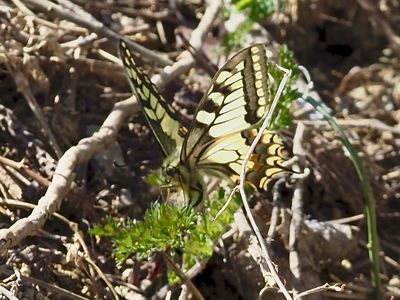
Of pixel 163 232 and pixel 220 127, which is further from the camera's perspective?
pixel 220 127

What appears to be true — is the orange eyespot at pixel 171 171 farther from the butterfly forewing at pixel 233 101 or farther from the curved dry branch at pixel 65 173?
the curved dry branch at pixel 65 173

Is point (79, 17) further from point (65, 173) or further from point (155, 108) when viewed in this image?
point (65, 173)

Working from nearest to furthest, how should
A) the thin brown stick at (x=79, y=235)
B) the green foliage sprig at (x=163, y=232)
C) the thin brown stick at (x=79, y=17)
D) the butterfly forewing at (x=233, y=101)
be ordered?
the green foliage sprig at (x=163, y=232)
the butterfly forewing at (x=233, y=101)
the thin brown stick at (x=79, y=235)
the thin brown stick at (x=79, y=17)

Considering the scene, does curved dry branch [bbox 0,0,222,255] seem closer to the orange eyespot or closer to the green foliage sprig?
the green foliage sprig

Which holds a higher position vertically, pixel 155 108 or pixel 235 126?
pixel 155 108

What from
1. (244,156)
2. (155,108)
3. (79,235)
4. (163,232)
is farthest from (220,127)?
(79,235)

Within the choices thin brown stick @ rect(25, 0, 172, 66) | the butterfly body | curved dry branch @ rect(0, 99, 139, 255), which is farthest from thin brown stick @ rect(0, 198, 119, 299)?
thin brown stick @ rect(25, 0, 172, 66)

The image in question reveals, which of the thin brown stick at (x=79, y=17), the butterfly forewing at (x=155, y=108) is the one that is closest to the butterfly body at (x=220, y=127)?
the butterfly forewing at (x=155, y=108)
